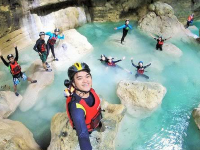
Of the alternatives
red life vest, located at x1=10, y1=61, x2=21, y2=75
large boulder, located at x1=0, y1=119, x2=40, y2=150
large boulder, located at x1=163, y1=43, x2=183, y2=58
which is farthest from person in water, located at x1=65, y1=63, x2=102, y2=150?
large boulder, located at x1=163, y1=43, x2=183, y2=58

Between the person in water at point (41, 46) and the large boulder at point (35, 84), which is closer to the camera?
the large boulder at point (35, 84)

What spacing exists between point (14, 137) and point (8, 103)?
7.59ft

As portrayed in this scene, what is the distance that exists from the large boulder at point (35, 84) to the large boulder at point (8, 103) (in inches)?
8.2

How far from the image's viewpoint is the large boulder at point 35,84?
6.91 m

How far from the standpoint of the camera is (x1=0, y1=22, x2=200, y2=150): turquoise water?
20.0 feet

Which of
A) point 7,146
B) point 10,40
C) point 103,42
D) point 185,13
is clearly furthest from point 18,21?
point 185,13

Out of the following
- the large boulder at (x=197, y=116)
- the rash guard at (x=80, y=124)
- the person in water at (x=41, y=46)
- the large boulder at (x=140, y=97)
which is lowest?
the large boulder at (x=197, y=116)

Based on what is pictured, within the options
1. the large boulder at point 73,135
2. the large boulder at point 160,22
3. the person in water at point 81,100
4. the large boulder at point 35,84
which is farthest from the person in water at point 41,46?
the large boulder at point 160,22

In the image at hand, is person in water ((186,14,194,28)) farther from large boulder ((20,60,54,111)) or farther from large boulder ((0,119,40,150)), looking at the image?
large boulder ((0,119,40,150))

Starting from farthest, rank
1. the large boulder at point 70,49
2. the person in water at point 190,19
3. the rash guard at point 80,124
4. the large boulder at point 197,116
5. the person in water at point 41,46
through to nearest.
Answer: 1. the person in water at point 190,19
2. the large boulder at point 70,49
3. the person in water at point 41,46
4. the large boulder at point 197,116
5. the rash guard at point 80,124

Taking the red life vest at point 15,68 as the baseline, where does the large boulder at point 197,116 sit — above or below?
below

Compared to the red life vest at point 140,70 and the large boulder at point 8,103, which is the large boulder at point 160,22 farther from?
the large boulder at point 8,103

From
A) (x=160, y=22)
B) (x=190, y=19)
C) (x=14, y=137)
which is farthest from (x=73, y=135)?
(x=190, y=19)

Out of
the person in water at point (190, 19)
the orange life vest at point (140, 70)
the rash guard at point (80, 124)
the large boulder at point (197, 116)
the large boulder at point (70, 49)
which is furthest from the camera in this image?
the person in water at point (190, 19)
